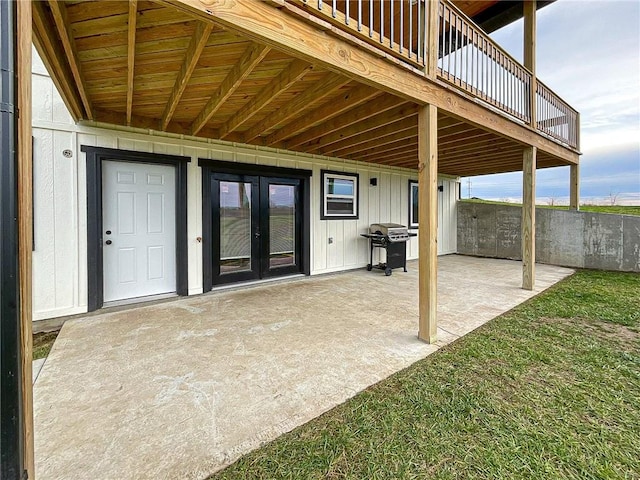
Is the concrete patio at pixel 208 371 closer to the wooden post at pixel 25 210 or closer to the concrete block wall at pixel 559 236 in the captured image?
the wooden post at pixel 25 210

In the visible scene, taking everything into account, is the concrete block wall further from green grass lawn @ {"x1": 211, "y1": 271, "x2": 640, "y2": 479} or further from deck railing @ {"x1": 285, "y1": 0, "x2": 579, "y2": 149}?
green grass lawn @ {"x1": 211, "y1": 271, "x2": 640, "y2": 479}

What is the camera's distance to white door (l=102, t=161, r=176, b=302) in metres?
3.89

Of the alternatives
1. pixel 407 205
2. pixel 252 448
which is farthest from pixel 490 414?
pixel 407 205

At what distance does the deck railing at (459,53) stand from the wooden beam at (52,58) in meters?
1.62

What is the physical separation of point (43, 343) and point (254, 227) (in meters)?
3.03

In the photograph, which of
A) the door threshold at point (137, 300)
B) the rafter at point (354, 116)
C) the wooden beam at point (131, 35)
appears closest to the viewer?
the wooden beam at point (131, 35)

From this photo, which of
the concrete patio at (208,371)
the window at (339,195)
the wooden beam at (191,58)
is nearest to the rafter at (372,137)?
the window at (339,195)

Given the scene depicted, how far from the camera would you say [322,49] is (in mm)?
2004

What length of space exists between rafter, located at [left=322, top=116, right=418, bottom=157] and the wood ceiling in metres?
0.02

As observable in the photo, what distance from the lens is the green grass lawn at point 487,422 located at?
4.63 feet

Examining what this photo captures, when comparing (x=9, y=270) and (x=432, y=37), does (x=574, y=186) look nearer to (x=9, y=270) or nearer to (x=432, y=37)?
(x=432, y=37)

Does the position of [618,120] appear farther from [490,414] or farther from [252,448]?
[252,448]

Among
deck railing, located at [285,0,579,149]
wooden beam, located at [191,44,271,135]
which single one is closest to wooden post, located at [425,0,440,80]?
deck railing, located at [285,0,579,149]

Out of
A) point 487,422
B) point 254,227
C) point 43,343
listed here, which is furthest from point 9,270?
point 254,227
